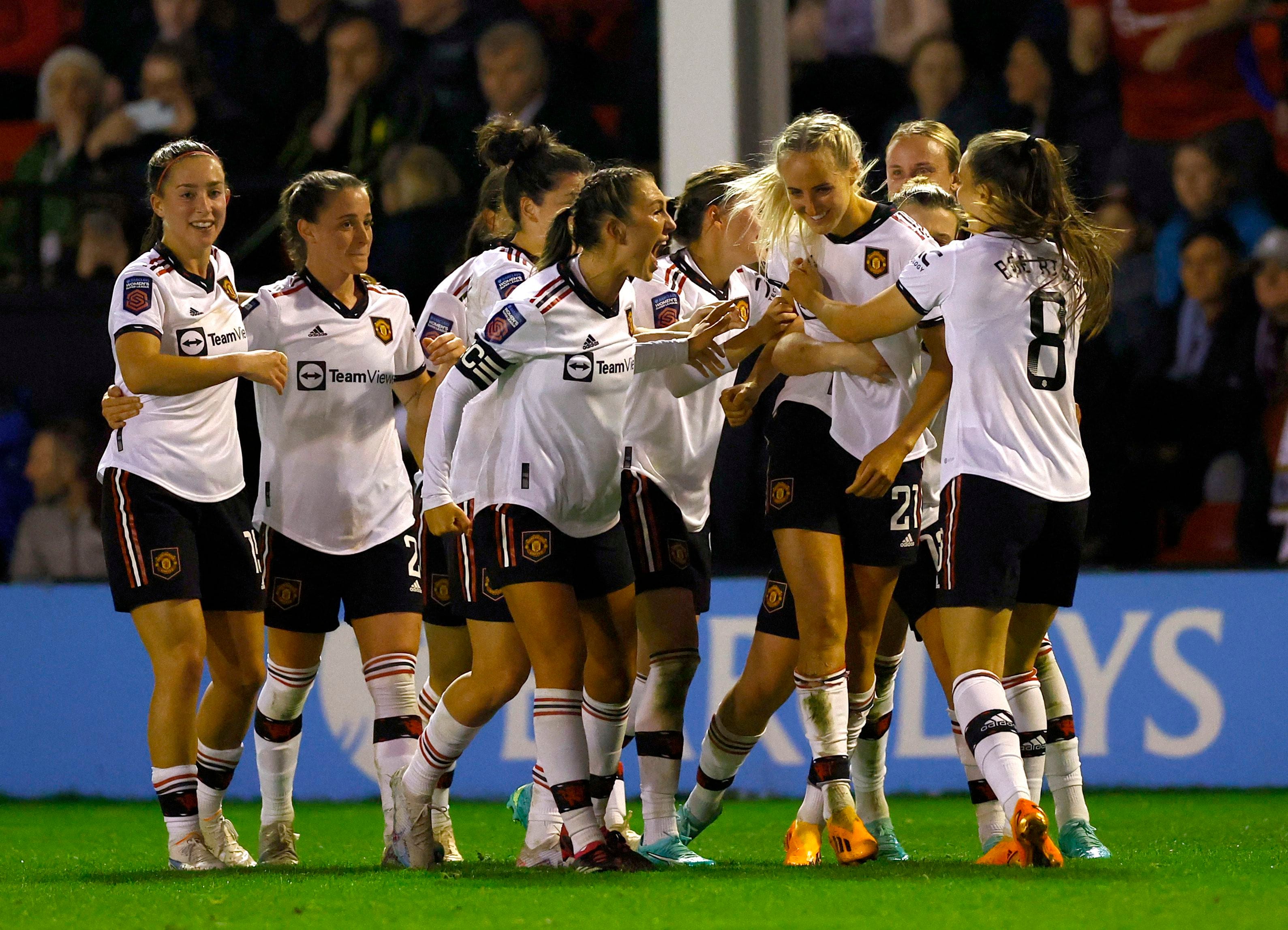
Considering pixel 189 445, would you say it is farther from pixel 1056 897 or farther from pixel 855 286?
pixel 1056 897

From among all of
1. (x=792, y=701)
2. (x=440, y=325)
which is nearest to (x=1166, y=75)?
(x=792, y=701)

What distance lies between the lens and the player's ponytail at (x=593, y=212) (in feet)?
14.9

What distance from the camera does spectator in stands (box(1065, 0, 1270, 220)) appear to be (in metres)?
10.0

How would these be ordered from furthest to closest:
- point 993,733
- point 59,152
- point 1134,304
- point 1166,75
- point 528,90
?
point 59,152, point 528,90, point 1166,75, point 1134,304, point 993,733

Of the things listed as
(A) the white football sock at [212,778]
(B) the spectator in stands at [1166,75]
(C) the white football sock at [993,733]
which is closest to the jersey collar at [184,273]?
(A) the white football sock at [212,778]

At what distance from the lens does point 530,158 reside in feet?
17.3

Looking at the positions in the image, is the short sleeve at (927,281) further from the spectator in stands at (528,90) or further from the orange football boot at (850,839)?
the spectator in stands at (528,90)

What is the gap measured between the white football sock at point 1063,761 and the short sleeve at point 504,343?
1.73 meters

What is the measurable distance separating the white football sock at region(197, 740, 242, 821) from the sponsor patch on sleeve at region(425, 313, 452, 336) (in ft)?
4.82

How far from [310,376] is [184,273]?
19.0 inches

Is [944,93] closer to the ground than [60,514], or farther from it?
farther from it

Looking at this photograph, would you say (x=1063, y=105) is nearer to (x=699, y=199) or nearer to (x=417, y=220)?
(x=417, y=220)

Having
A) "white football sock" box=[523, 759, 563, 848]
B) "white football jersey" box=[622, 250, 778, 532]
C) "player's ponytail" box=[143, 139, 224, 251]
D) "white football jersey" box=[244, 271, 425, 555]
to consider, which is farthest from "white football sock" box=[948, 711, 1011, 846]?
"player's ponytail" box=[143, 139, 224, 251]

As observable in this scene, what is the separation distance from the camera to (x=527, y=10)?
1116 centimetres
